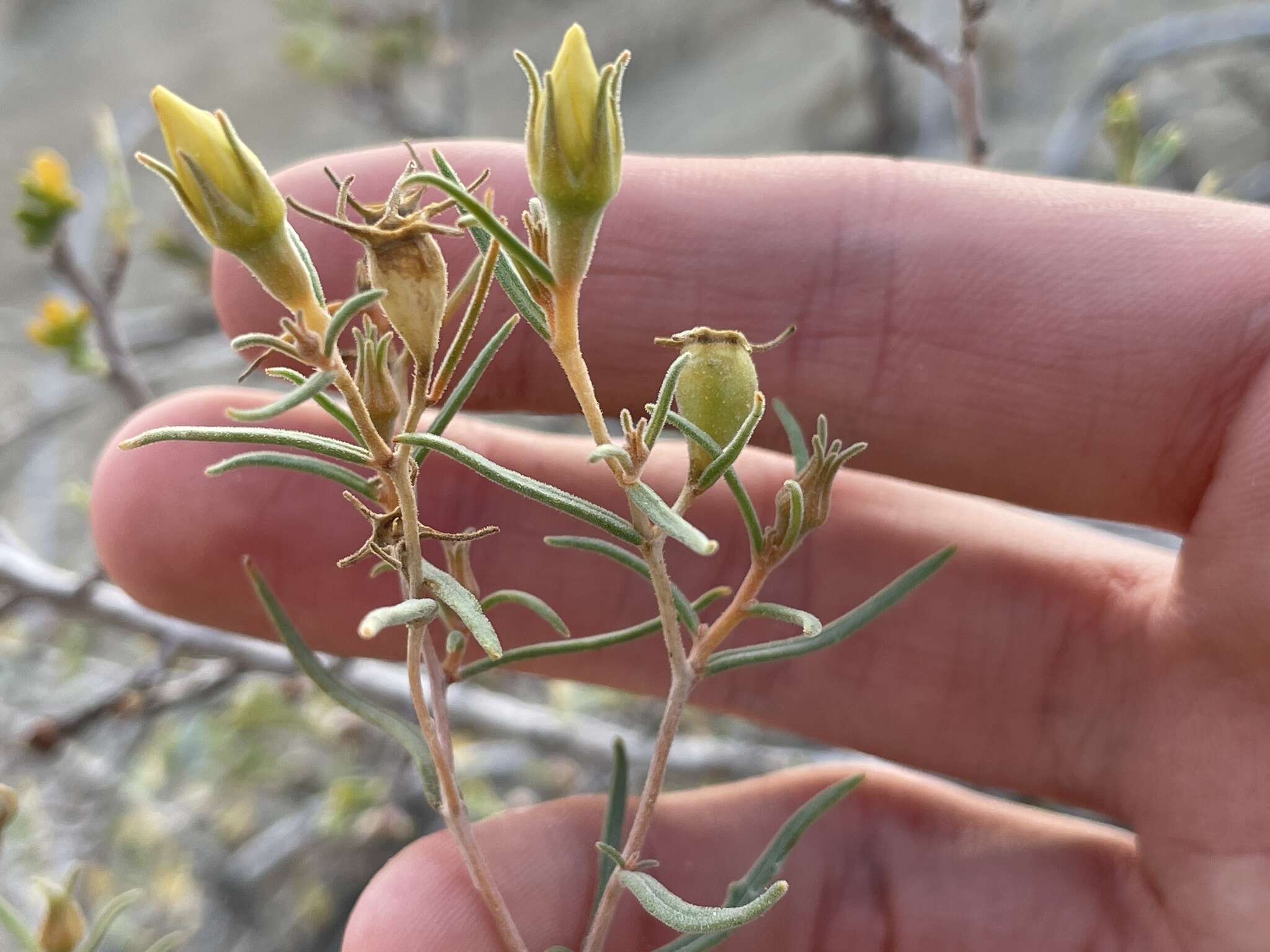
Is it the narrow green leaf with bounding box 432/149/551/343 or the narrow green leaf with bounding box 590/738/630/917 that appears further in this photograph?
the narrow green leaf with bounding box 590/738/630/917

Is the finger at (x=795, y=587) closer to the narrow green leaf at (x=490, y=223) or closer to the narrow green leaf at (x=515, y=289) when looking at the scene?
the narrow green leaf at (x=515, y=289)

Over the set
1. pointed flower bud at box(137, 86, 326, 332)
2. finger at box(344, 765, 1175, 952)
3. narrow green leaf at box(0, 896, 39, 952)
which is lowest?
finger at box(344, 765, 1175, 952)

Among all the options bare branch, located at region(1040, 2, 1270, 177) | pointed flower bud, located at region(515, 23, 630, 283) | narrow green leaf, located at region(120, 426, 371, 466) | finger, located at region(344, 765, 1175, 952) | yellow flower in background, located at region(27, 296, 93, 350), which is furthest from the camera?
bare branch, located at region(1040, 2, 1270, 177)

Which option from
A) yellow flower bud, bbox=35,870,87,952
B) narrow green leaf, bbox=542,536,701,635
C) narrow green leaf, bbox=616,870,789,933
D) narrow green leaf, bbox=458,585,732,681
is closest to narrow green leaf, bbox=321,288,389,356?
narrow green leaf, bbox=542,536,701,635

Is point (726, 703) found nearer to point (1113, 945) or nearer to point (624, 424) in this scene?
point (1113, 945)

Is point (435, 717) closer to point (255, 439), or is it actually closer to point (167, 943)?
point (255, 439)

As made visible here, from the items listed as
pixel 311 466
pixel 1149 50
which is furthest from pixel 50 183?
pixel 1149 50

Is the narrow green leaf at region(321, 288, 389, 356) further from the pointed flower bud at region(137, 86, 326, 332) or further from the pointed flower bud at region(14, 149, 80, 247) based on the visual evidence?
the pointed flower bud at region(14, 149, 80, 247)
